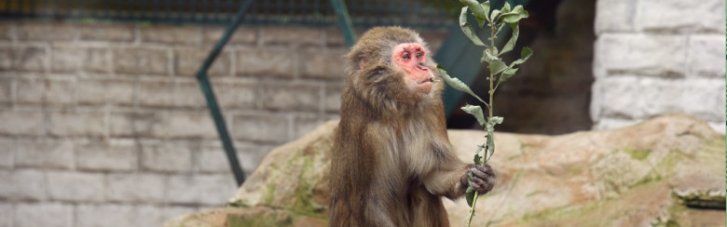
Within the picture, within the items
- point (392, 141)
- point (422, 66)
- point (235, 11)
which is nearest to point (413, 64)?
point (422, 66)

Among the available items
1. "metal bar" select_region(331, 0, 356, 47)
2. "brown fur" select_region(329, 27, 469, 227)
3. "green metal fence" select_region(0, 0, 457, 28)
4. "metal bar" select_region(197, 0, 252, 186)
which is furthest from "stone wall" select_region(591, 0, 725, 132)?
"brown fur" select_region(329, 27, 469, 227)

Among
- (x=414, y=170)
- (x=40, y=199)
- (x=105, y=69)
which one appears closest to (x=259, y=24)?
(x=105, y=69)

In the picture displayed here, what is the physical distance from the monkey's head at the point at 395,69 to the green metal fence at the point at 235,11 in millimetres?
3567

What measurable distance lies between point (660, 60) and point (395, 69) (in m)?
2.71

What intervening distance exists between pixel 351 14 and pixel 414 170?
3.78 meters

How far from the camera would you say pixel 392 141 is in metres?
5.29

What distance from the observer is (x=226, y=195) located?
30.3ft

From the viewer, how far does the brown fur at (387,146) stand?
5.23 metres

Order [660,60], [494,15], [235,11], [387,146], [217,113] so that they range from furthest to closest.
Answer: [235,11] < [217,113] < [660,60] < [387,146] < [494,15]

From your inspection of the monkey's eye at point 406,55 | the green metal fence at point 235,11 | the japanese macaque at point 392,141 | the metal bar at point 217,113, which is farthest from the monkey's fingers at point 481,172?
the green metal fence at point 235,11

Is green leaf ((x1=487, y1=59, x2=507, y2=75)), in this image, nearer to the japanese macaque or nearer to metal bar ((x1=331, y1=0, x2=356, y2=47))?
the japanese macaque

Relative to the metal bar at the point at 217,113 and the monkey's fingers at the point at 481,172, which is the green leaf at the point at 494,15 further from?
the metal bar at the point at 217,113

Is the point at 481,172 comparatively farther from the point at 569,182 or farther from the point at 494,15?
the point at 569,182

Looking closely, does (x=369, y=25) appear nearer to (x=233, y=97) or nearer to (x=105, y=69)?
(x=233, y=97)
